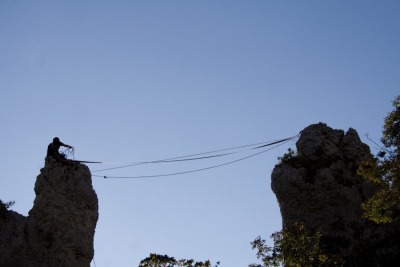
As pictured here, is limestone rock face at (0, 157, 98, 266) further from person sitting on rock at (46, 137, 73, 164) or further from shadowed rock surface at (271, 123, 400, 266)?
shadowed rock surface at (271, 123, 400, 266)

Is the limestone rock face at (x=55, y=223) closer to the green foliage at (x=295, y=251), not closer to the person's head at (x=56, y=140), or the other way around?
the person's head at (x=56, y=140)

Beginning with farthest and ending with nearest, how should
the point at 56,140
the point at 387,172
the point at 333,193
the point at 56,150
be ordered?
the point at 333,193 → the point at 56,140 → the point at 56,150 → the point at 387,172

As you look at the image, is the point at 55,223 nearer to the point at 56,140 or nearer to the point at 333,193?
the point at 56,140

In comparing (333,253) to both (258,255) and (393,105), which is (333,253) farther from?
(393,105)

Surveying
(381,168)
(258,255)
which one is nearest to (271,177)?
(258,255)

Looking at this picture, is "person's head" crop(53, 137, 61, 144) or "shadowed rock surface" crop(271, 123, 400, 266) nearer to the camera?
"shadowed rock surface" crop(271, 123, 400, 266)

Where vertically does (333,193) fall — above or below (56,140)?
below

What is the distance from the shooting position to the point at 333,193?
29109 millimetres

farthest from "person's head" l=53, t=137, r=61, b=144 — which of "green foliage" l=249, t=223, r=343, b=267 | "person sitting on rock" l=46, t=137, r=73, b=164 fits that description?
"green foliage" l=249, t=223, r=343, b=267

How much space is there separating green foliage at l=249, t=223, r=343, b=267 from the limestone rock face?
9.35 meters

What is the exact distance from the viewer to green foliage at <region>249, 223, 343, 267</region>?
21500mm

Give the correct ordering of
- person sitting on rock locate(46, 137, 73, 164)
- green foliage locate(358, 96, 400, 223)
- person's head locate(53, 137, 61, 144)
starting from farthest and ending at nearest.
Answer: person's head locate(53, 137, 61, 144), person sitting on rock locate(46, 137, 73, 164), green foliage locate(358, 96, 400, 223)

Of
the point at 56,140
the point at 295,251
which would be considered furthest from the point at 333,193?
the point at 56,140

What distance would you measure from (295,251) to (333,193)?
849 centimetres
